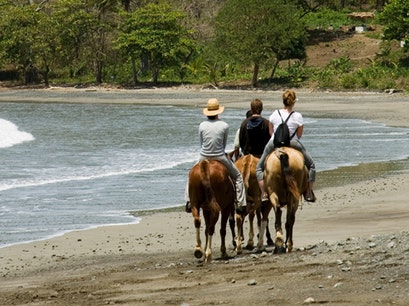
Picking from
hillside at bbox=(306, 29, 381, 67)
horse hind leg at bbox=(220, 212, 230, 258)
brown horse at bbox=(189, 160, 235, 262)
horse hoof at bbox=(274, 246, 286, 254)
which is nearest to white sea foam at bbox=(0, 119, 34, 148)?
horse hind leg at bbox=(220, 212, 230, 258)

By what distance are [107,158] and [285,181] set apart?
604 inches

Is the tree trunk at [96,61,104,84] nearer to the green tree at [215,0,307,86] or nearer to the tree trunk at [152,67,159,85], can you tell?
the tree trunk at [152,67,159,85]

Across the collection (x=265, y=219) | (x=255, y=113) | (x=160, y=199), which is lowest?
(x=160, y=199)

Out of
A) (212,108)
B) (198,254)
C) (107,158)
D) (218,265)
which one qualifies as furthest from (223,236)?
(107,158)

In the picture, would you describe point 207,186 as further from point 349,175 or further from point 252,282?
point 349,175

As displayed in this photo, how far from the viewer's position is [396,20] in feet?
204

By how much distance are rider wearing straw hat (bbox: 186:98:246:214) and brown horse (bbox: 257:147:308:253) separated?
0.30m

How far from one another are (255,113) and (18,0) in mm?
79063

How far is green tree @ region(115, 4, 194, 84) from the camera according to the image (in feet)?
230

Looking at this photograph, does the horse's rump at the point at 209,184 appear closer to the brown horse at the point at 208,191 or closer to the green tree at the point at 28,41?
the brown horse at the point at 208,191

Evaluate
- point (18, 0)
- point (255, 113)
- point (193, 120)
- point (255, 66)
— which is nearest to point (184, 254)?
point (255, 113)

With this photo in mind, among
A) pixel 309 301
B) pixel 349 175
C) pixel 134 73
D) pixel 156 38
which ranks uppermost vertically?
pixel 309 301

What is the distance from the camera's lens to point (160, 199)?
58.1 feet

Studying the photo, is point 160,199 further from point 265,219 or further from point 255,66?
point 255,66
